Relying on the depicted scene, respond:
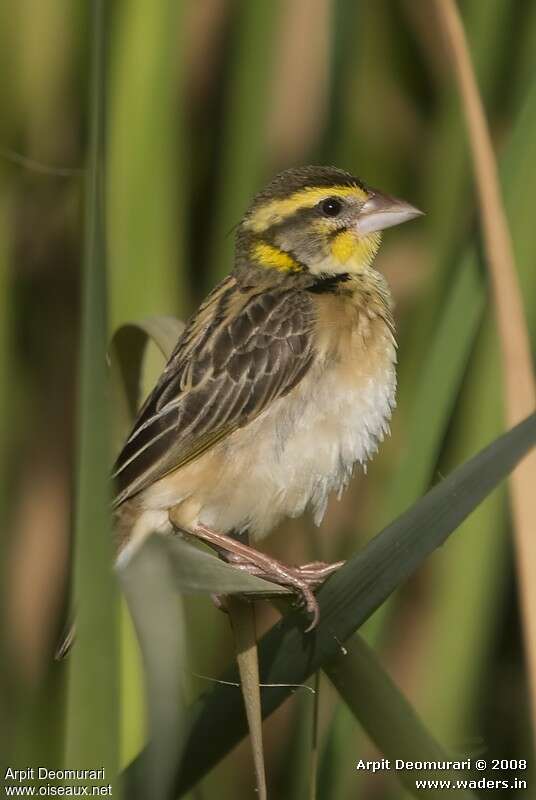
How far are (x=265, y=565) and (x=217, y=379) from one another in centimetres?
39

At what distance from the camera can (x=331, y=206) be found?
2582 millimetres

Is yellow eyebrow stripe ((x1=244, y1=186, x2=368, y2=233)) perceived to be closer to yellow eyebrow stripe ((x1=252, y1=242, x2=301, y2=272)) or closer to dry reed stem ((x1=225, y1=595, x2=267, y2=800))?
yellow eyebrow stripe ((x1=252, y1=242, x2=301, y2=272))

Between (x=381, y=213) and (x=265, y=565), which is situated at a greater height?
(x=381, y=213)

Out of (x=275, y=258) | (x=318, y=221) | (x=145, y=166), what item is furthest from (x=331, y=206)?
(x=145, y=166)

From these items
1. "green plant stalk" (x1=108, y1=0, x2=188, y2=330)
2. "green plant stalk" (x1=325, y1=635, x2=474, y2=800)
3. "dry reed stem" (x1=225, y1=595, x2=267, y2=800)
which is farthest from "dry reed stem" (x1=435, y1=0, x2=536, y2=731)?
"green plant stalk" (x1=108, y1=0, x2=188, y2=330)

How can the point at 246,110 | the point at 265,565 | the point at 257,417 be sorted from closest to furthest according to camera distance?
the point at 265,565, the point at 257,417, the point at 246,110

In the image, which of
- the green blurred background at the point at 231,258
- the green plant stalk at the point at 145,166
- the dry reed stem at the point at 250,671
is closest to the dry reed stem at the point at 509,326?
the green blurred background at the point at 231,258

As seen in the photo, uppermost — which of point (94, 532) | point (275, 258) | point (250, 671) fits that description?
point (275, 258)

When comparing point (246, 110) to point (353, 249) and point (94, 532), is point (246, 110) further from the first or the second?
point (94, 532)

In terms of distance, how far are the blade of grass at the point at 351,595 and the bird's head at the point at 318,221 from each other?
1115mm

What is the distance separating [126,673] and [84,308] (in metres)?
1.09

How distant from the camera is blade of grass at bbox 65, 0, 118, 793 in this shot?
125 cm

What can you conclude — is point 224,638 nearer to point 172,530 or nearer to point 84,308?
point 172,530

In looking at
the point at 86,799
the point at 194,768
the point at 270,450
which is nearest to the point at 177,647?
the point at 86,799
